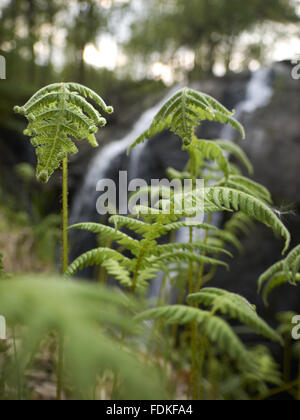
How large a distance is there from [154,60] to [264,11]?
29.3ft

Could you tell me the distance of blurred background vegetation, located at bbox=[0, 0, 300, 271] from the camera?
19.5 feet

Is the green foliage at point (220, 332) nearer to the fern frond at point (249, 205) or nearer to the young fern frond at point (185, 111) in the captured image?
the fern frond at point (249, 205)

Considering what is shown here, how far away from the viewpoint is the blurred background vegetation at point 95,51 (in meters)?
5.93

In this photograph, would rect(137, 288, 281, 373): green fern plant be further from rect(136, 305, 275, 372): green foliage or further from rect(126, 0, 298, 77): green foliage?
rect(126, 0, 298, 77): green foliage

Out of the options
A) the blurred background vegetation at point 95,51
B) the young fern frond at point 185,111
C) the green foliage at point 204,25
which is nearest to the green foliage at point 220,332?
the young fern frond at point 185,111

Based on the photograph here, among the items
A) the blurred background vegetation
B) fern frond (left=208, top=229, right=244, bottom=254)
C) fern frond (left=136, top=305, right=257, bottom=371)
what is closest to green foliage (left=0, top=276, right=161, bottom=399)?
fern frond (left=136, top=305, right=257, bottom=371)

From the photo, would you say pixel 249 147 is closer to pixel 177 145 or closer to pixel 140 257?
pixel 177 145

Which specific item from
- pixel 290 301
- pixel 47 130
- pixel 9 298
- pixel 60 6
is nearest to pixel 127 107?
pixel 60 6

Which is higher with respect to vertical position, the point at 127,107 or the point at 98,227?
the point at 127,107

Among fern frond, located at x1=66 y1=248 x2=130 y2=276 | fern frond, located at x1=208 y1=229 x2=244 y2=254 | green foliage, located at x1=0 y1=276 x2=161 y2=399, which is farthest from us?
fern frond, located at x1=208 y1=229 x2=244 y2=254

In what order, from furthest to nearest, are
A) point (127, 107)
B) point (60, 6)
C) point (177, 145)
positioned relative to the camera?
point (60, 6)
point (127, 107)
point (177, 145)

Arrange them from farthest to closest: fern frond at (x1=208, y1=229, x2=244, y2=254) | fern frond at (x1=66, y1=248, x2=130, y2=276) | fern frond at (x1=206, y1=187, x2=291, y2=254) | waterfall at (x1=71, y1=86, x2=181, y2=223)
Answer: waterfall at (x1=71, y1=86, x2=181, y2=223)
fern frond at (x1=208, y1=229, x2=244, y2=254)
fern frond at (x1=66, y1=248, x2=130, y2=276)
fern frond at (x1=206, y1=187, x2=291, y2=254)
